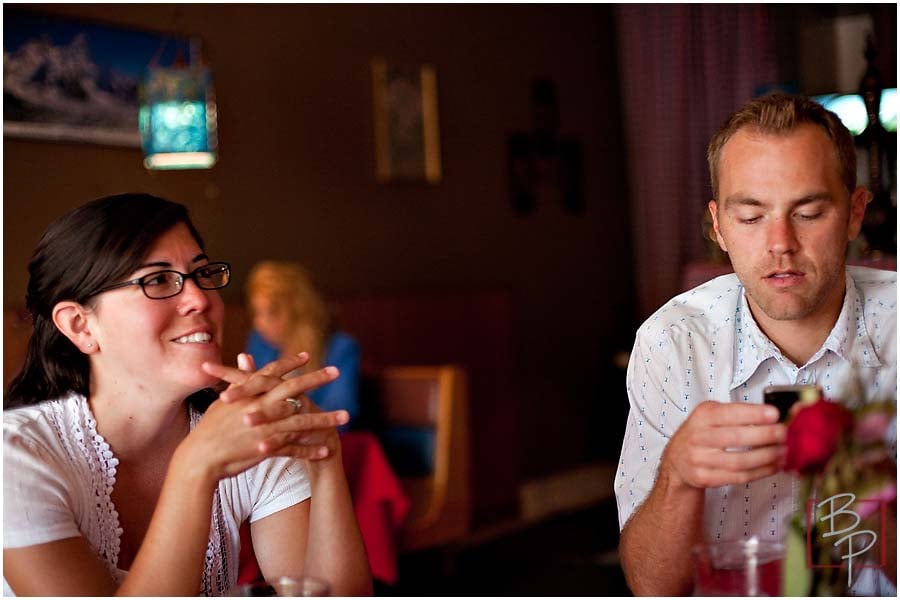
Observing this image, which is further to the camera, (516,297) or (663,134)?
(516,297)

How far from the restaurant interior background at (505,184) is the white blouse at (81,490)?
1521 mm

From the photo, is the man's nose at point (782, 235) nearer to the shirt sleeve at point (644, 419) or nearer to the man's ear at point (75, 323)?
the shirt sleeve at point (644, 419)

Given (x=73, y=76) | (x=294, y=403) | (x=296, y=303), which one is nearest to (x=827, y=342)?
(x=294, y=403)

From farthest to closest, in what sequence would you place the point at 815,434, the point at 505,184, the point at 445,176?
the point at 505,184, the point at 445,176, the point at 815,434

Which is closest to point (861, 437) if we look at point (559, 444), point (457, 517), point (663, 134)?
point (457, 517)

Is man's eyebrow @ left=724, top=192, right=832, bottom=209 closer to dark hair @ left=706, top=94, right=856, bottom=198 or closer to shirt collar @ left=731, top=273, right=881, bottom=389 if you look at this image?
dark hair @ left=706, top=94, right=856, bottom=198

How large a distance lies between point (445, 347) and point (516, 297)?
663 mm

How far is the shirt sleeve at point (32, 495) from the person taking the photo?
1215 millimetres

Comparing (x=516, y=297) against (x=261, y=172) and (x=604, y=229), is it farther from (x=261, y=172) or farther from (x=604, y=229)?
(x=261, y=172)

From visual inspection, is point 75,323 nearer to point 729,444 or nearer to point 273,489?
point 273,489

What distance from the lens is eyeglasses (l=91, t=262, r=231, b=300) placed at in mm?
1328

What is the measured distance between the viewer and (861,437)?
0.94 meters

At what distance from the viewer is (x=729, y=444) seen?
1002 mm

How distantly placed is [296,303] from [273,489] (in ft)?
8.20
